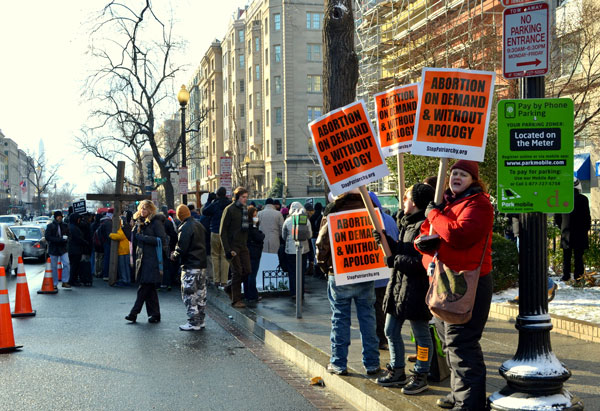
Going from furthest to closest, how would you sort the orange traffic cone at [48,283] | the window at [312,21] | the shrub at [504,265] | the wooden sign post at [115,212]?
the window at [312,21] < the wooden sign post at [115,212] < the orange traffic cone at [48,283] < the shrub at [504,265]

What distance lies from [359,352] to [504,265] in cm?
412

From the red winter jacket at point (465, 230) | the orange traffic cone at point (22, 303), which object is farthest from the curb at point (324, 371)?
the orange traffic cone at point (22, 303)

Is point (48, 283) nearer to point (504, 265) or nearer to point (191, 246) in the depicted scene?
point (191, 246)

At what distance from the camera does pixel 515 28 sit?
516cm

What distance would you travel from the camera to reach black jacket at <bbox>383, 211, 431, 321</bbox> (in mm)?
5859

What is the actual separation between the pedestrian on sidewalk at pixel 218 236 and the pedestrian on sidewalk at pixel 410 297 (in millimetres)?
8241

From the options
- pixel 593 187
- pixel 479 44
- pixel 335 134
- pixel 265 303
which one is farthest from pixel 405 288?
pixel 593 187

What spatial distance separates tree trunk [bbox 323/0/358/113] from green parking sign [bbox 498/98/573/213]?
22.3 feet

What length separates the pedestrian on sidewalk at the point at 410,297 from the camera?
590cm

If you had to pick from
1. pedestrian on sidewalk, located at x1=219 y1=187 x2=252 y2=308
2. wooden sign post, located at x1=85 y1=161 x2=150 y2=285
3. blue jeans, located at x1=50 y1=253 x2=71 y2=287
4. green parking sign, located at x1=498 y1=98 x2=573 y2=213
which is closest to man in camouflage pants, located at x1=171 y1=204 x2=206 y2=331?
pedestrian on sidewalk, located at x1=219 y1=187 x2=252 y2=308

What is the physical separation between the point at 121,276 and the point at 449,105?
1313 cm

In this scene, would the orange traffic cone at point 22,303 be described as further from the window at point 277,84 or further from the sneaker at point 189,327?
the window at point 277,84

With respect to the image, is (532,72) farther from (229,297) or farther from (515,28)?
(229,297)

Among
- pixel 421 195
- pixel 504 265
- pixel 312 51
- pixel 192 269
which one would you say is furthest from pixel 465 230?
pixel 312 51
